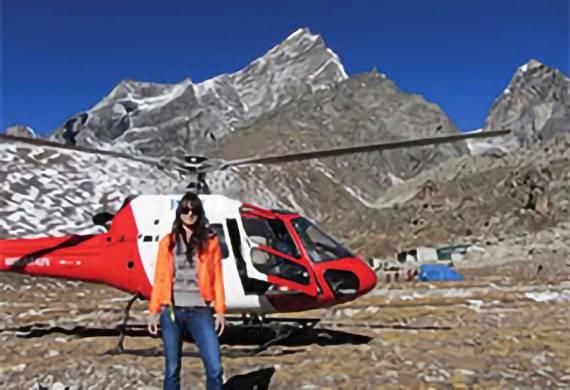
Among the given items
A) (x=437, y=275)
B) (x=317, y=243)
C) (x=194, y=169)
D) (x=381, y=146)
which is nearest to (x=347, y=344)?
(x=317, y=243)

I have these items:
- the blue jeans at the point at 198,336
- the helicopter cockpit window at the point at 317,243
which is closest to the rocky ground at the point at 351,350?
the helicopter cockpit window at the point at 317,243

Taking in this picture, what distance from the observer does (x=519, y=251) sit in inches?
1781

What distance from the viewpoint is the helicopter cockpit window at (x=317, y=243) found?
10.9m

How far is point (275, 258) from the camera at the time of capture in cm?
1084

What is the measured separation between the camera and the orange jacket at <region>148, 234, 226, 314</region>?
6.01 meters

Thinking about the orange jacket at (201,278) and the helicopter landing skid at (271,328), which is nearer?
Result: the orange jacket at (201,278)

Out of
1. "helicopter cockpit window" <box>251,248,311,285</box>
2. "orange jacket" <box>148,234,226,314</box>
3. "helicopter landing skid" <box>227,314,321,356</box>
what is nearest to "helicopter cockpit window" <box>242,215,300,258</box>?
"helicopter cockpit window" <box>251,248,311,285</box>

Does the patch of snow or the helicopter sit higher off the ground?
the helicopter

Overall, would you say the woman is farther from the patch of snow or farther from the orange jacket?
the patch of snow

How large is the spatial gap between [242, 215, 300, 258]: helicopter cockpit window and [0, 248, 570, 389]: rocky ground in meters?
1.73

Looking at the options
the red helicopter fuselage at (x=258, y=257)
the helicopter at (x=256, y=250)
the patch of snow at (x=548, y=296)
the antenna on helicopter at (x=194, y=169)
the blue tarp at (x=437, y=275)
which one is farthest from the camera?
the blue tarp at (x=437, y=275)

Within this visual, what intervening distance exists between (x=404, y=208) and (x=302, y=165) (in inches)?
2064

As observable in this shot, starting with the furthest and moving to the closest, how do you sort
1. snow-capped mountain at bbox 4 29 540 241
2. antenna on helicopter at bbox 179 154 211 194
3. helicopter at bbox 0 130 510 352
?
snow-capped mountain at bbox 4 29 540 241
helicopter at bbox 0 130 510 352
antenna on helicopter at bbox 179 154 211 194

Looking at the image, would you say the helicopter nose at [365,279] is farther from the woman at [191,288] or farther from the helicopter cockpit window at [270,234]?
the woman at [191,288]
